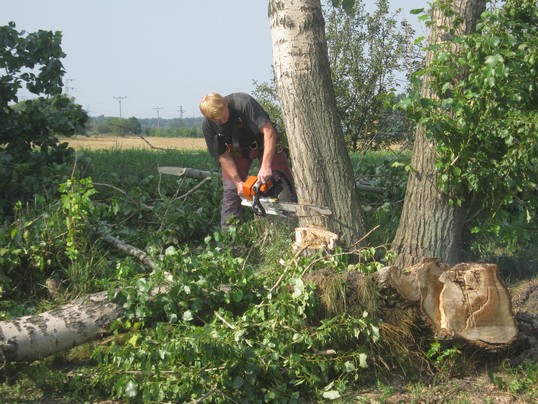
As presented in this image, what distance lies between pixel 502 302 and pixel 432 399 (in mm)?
823

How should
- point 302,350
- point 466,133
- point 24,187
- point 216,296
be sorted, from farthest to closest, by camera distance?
point 24,187, point 466,133, point 216,296, point 302,350

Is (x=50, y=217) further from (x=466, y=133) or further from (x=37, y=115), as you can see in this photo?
(x=466, y=133)

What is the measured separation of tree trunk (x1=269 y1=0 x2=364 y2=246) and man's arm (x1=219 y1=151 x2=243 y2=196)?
915 millimetres

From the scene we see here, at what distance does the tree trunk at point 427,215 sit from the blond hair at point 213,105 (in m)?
1.69

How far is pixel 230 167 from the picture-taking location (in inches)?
262

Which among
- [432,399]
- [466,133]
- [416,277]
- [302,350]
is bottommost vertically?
[432,399]

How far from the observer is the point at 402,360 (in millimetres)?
4723

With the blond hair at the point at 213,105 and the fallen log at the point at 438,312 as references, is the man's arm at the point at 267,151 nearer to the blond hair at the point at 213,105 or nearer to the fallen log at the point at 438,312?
the blond hair at the point at 213,105

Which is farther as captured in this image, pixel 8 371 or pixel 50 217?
pixel 50 217

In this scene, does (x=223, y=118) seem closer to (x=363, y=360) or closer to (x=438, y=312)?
(x=438, y=312)

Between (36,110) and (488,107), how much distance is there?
4.78 metres

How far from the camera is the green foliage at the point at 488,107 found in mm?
5082

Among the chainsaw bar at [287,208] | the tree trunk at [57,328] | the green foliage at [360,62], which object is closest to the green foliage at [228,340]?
the tree trunk at [57,328]

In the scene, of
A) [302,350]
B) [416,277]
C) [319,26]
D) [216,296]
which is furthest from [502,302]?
[319,26]
